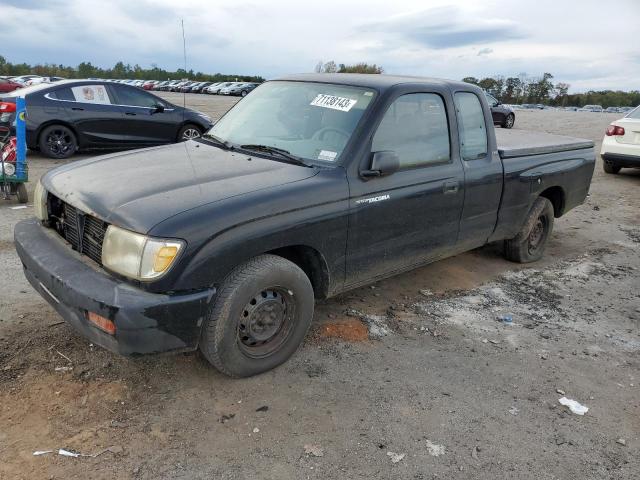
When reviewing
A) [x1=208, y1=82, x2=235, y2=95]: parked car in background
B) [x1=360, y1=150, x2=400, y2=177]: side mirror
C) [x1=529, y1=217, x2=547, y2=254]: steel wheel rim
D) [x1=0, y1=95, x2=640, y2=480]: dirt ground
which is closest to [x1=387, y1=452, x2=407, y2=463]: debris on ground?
[x1=0, y1=95, x2=640, y2=480]: dirt ground

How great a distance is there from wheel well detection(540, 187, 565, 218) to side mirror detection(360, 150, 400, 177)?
2821 mm

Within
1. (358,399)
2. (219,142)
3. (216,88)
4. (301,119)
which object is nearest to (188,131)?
(219,142)

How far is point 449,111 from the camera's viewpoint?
14.0ft

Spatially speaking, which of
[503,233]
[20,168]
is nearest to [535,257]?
[503,233]

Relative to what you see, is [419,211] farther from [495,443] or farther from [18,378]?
[18,378]

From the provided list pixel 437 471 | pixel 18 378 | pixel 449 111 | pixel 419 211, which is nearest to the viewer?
pixel 437 471

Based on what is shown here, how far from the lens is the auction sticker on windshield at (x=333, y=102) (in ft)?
12.5

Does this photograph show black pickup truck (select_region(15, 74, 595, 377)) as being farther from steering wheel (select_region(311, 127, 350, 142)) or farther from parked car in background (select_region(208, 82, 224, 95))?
parked car in background (select_region(208, 82, 224, 95))

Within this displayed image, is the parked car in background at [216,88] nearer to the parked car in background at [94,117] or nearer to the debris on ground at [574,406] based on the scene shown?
the parked car in background at [94,117]

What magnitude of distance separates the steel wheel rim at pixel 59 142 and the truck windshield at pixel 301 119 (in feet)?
23.0

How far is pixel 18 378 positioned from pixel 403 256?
105 inches

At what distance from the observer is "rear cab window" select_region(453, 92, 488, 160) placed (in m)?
4.38

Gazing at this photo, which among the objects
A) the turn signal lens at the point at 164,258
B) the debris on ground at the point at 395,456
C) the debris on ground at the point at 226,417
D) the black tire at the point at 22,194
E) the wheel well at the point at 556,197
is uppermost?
the turn signal lens at the point at 164,258

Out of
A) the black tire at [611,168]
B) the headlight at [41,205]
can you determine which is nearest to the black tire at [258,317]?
the headlight at [41,205]
